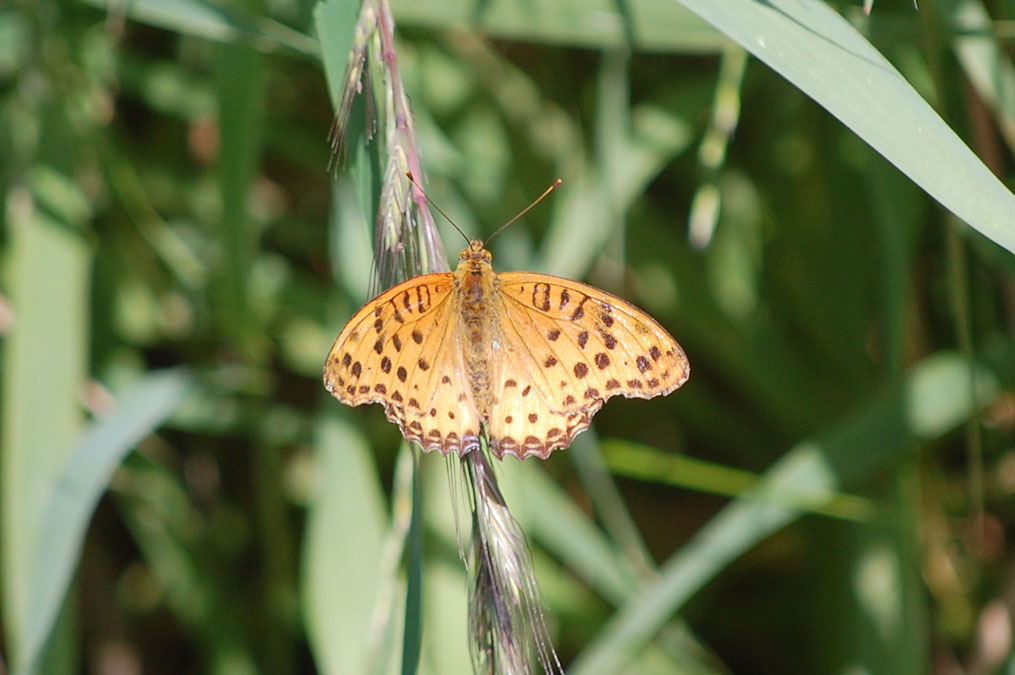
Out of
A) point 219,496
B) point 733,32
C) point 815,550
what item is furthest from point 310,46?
point 815,550

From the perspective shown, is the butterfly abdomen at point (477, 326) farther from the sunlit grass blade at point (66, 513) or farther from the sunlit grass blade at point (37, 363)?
the sunlit grass blade at point (37, 363)

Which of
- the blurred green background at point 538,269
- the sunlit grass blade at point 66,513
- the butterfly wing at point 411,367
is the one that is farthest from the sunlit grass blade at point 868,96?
the sunlit grass blade at point 66,513

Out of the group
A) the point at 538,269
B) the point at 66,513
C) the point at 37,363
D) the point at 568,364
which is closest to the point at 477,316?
the point at 568,364

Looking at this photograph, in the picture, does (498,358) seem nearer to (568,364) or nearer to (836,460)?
(568,364)

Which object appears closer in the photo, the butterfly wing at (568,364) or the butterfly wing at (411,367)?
the butterfly wing at (411,367)

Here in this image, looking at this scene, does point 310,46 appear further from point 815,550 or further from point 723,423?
point 815,550

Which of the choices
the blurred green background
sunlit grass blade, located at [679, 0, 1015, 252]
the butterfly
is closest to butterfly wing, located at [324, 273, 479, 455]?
the butterfly
